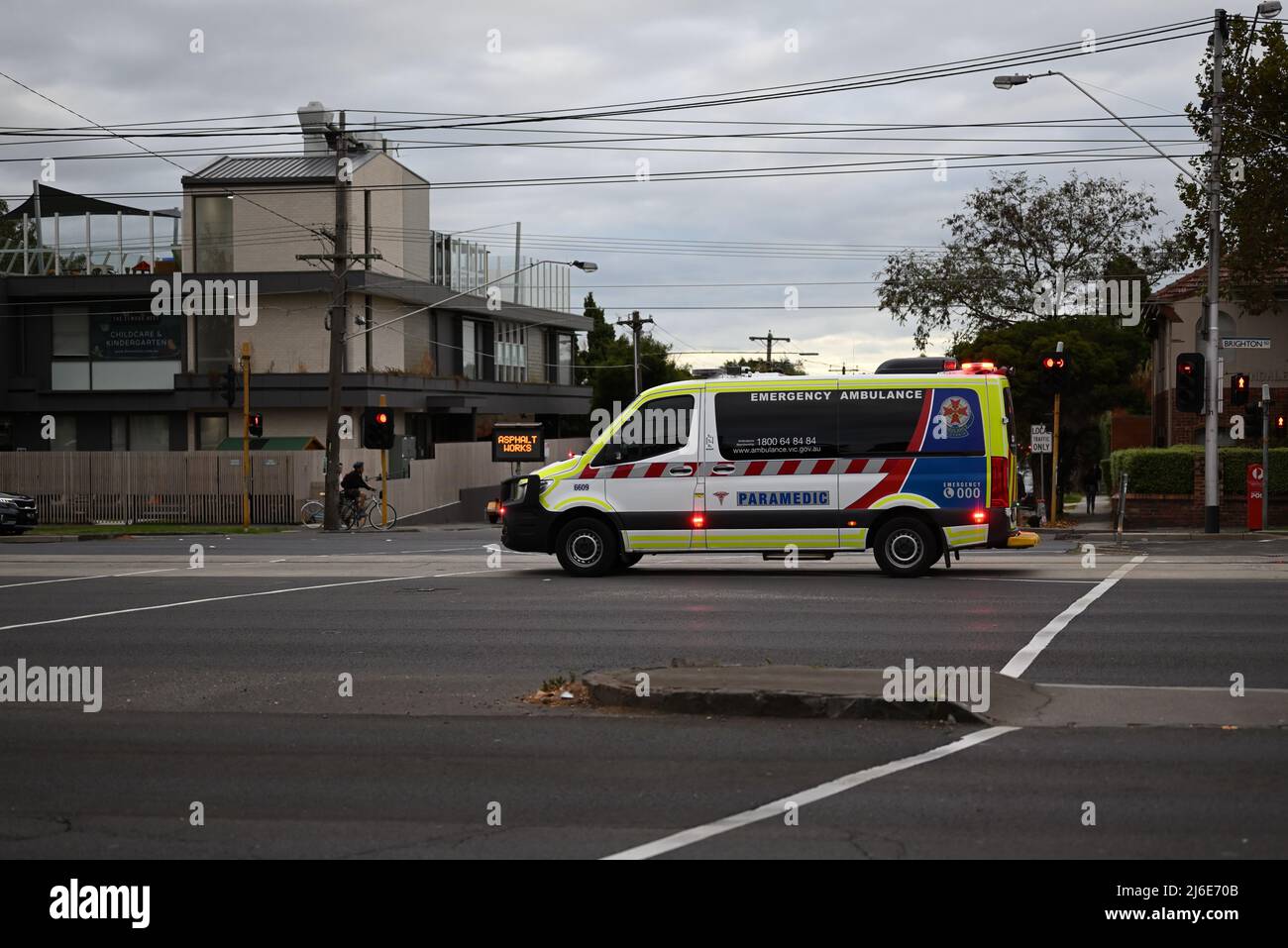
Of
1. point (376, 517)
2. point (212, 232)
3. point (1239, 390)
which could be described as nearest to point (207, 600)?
point (1239, 390)

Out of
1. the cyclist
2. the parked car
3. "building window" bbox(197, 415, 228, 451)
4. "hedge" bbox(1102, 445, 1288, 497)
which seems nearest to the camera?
"hedge" bbox(1102, 445, 1288, 497)

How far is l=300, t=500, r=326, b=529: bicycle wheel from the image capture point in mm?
38812

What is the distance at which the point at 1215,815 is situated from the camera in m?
6.77

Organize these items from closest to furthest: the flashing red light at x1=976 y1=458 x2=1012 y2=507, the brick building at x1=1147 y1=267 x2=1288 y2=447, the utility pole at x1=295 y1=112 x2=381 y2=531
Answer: the flashing red light at x1=976 y1=458 x2=1012 y2=507 → the utility pole at x1=295 y1=112 x2=381 y2=531 → the brick building at x1=1147 y1=267 x2=1288 y2=447

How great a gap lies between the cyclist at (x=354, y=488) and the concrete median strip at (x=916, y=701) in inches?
1124

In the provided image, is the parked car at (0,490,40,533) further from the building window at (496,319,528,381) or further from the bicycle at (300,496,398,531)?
the building window at (496,319,528,381)

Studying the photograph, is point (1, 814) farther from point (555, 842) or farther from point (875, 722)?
point (875, 722)

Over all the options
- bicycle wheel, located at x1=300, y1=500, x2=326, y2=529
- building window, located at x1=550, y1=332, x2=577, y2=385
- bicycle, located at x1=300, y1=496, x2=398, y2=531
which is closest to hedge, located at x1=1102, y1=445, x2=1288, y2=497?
bicycle, located at x1=300, y1=496, x2=398, y2=531

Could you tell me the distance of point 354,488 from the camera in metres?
37.9

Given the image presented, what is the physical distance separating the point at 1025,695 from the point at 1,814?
6382mm

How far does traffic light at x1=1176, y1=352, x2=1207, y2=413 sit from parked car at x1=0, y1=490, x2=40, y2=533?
91.1ft

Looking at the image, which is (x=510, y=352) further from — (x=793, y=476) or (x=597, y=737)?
(x=597, y=737)

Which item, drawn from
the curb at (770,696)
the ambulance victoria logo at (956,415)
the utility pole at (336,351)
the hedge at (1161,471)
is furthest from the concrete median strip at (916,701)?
the utility pole at (336,351)
